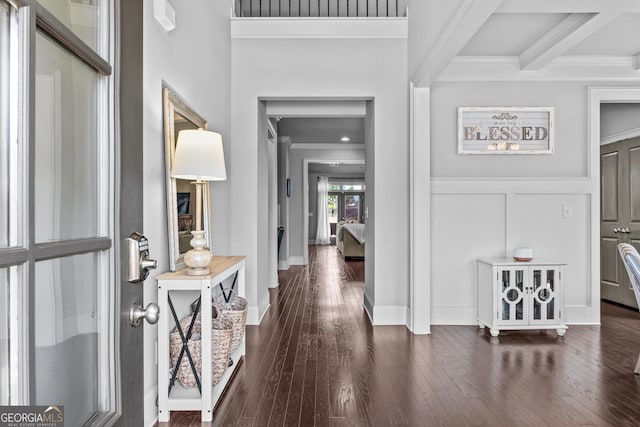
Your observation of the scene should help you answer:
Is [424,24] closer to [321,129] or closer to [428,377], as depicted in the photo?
[428,377]

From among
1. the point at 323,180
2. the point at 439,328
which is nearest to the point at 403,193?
the point at 439,328

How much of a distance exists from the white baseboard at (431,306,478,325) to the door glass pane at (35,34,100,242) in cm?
359

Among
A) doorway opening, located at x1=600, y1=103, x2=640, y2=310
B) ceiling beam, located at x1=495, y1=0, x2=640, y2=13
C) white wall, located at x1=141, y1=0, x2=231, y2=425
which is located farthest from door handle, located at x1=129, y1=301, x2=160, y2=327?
doorway opening, located at x1=600, y1=103, x2=640, y2=310

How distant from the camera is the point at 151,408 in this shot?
2.01 metres

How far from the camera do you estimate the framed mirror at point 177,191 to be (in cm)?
221

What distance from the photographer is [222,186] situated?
3.54 meters

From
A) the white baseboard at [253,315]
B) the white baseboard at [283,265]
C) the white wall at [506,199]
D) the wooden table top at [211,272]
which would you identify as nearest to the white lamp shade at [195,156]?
the wooden table top at [211,272]

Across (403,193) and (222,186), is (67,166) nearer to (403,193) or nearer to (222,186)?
(222,186)

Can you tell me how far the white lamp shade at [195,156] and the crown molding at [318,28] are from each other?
199cm

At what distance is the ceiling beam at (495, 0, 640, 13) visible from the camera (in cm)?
260

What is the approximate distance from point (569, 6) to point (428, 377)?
268 cm

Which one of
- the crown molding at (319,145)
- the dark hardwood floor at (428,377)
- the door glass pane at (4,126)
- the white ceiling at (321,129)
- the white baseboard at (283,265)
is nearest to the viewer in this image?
the door glass pane at (4,126)

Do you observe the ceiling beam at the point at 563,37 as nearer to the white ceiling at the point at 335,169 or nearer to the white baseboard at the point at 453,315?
the white baseboard at the point at 453,315

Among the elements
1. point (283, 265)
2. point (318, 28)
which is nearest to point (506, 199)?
→ point (318, 28)
